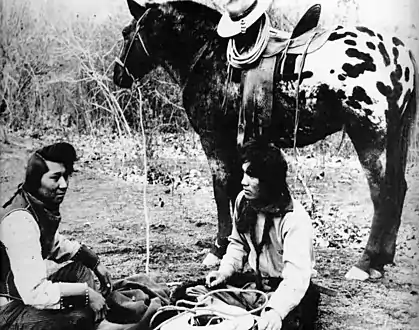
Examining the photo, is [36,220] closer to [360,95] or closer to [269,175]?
[269,175]

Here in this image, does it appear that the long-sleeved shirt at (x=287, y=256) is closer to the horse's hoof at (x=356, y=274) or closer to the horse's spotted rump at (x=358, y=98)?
the horse's hoof at (x=356, y=274)

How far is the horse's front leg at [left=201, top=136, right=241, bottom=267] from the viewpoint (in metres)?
3.03

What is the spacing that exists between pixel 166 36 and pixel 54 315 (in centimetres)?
141

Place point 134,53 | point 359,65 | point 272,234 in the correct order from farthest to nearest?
point 134,53 → point 272,234 → point 359,65

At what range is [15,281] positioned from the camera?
3.04m

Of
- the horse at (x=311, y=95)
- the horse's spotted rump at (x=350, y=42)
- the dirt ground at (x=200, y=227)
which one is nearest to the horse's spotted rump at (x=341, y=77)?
the horse at (x=311, y=95)

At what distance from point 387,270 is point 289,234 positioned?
0.49m

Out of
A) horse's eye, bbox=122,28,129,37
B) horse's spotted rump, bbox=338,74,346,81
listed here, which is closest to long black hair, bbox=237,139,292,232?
horse's spotted rump, bbox=338,74,346,81

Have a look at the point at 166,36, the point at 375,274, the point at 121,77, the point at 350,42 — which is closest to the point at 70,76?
the point at 121,77

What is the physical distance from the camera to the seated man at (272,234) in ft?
9.60

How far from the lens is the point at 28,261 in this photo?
3029 mm

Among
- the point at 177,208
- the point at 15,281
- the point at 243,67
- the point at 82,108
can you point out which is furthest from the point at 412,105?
the point at 15,281

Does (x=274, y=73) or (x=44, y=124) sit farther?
(x=44, y=124)

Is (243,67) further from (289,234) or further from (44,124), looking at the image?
(44,124)
